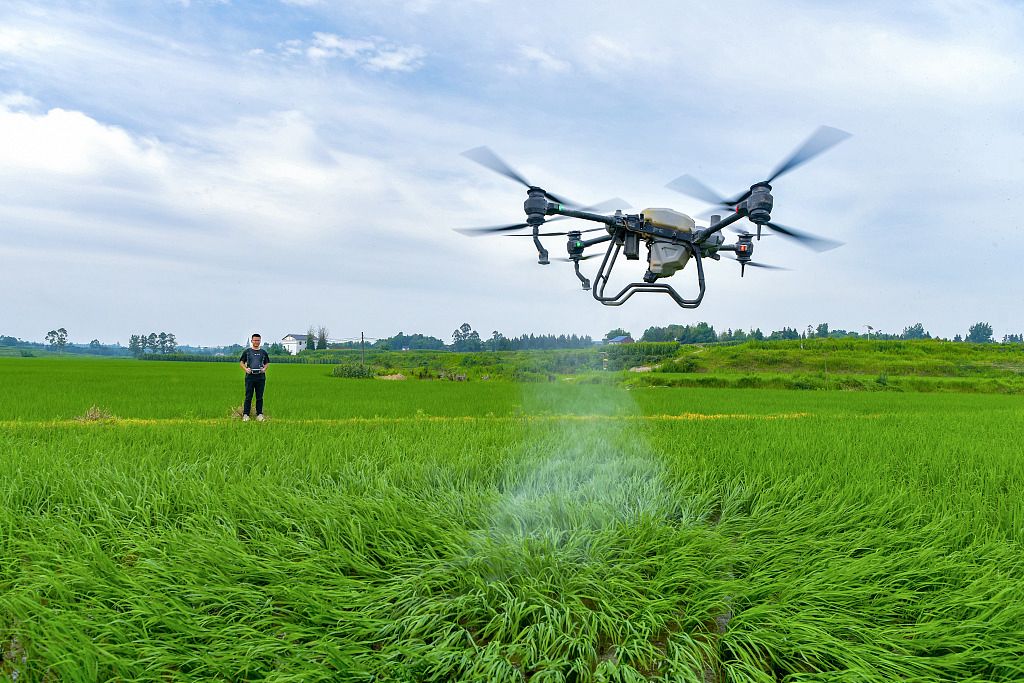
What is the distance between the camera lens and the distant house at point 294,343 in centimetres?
7394

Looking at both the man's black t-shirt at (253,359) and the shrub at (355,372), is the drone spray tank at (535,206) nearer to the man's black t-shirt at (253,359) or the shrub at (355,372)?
the man's black t-shirt at (253,359)

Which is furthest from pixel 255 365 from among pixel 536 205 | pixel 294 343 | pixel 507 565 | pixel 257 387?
pixel 294 343

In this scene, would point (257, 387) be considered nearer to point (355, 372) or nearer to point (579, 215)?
point (579, 215)

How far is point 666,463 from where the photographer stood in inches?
274

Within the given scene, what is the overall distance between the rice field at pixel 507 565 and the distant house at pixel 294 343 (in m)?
69.4

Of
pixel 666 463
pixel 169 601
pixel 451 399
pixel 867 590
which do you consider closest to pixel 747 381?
pixel 451 399

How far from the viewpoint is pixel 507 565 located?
424 centimetres

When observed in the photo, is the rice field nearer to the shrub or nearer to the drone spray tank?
the drone spray tank

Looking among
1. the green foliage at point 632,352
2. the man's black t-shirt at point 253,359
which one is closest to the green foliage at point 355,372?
the man's black t-shirt at point 253,359

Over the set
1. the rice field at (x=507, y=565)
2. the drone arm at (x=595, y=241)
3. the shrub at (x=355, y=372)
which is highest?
the drone arm at (x=595, y=241)

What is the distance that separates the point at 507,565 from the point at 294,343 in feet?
255

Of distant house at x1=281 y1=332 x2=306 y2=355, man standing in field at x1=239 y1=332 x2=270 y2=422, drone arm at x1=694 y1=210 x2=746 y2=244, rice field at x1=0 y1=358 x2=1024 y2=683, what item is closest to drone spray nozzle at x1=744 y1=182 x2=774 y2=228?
drone arm at x1=694 y1=210 x2=746 y2=244

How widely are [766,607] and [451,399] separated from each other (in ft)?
54.4

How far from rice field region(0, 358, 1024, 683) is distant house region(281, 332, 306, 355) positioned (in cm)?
6938
